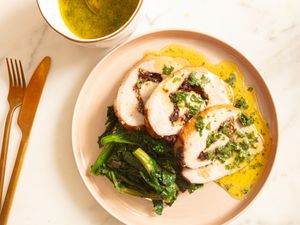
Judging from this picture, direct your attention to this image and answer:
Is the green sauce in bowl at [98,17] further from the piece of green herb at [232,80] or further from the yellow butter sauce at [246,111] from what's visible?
the piece of green herb at [232,80]

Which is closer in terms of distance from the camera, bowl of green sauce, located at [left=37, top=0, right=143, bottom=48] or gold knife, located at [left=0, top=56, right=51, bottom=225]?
bowl of green sauce, located at [left=37, top=0, right=143, bottom=48]

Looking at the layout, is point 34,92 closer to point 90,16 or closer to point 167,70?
point 90,16

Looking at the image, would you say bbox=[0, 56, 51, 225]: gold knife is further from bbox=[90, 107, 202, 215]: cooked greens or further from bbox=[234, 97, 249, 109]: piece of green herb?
bbox=[234, 97, 249, 109]: piece of green herb

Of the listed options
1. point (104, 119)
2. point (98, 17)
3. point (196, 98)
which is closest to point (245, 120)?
point (196, 98)

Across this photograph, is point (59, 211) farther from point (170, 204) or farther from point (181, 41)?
point (181, 41)

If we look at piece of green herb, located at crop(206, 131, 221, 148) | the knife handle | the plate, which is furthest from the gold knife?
piece of green herb, located at crop(206, 131, 221, 148)

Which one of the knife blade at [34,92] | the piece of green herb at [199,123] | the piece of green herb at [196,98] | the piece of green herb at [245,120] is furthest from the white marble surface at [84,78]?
the piece of green herb at [199,123]

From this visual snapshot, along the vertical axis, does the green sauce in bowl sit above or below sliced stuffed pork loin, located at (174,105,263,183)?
above
